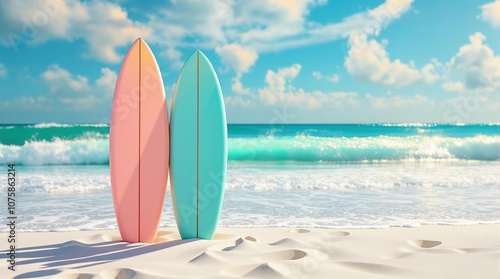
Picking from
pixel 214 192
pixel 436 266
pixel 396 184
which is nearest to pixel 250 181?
pixel 396 184

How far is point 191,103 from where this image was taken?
11.1 ft

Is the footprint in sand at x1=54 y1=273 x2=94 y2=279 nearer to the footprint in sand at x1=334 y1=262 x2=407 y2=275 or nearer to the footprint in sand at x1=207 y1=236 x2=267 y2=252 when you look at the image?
the footprint in sand at x1=207 y1=236 x2=267 y2=252

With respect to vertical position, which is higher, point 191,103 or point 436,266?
point 191,103

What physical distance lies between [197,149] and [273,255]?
1059 millimetres

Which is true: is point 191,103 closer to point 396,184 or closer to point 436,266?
point 436,266

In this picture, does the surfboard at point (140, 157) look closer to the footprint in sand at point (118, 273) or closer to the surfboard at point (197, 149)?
the surfboard at point (197, 149)

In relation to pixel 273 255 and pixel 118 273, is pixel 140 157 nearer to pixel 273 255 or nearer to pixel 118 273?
pixel 118 273

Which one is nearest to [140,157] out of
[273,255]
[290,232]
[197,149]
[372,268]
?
[197,149]

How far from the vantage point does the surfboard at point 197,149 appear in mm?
3348

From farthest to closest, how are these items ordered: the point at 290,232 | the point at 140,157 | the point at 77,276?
the point at 290,232, the point at 140,157, the point at 77,276

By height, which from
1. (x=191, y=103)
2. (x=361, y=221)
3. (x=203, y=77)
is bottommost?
(x=361, y=221)

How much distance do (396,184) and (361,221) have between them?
3379 millimetres

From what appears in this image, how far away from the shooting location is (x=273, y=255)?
2779mm

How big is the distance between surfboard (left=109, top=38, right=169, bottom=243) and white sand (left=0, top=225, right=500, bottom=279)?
208 mm
